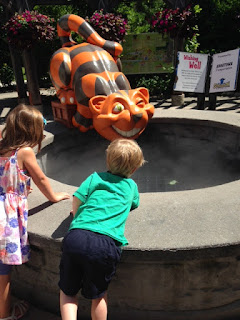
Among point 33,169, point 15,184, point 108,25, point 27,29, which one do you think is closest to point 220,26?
point 108,25

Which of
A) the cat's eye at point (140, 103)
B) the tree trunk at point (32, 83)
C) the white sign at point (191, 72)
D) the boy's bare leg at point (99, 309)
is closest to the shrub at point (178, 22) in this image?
the white sign at point (191, 72)

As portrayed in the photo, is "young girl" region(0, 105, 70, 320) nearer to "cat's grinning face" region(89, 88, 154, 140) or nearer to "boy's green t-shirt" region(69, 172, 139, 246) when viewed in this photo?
"boy's green t-shirt" region(69, 172, 139, 246)

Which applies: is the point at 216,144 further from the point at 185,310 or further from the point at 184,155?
the point at 185,310

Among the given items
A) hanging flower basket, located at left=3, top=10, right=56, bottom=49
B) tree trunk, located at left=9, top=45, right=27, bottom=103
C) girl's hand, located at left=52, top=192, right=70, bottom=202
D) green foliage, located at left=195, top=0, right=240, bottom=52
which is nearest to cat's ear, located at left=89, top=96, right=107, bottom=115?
girl's hand, located at left=52, top=192, right=70, bottom=202

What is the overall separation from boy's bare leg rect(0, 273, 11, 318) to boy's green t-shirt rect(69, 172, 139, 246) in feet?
2.34

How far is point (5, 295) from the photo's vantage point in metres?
2.06

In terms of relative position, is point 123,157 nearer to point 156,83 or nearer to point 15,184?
point 15,184

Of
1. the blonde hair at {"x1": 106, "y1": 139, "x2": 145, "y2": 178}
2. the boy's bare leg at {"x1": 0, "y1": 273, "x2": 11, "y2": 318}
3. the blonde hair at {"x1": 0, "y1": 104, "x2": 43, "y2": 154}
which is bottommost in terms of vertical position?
the boy's bare leg at {"x1": 0, "y1": 273, "x2": 11, "y2": 318}

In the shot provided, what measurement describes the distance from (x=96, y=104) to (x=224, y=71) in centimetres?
398

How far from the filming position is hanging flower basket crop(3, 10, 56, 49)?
233 inches

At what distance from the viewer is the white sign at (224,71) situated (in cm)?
645

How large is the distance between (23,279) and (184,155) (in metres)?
2.82

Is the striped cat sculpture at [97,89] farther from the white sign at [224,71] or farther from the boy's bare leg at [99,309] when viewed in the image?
the white sign at [224,71]

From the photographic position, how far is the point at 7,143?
2043 millimetres
